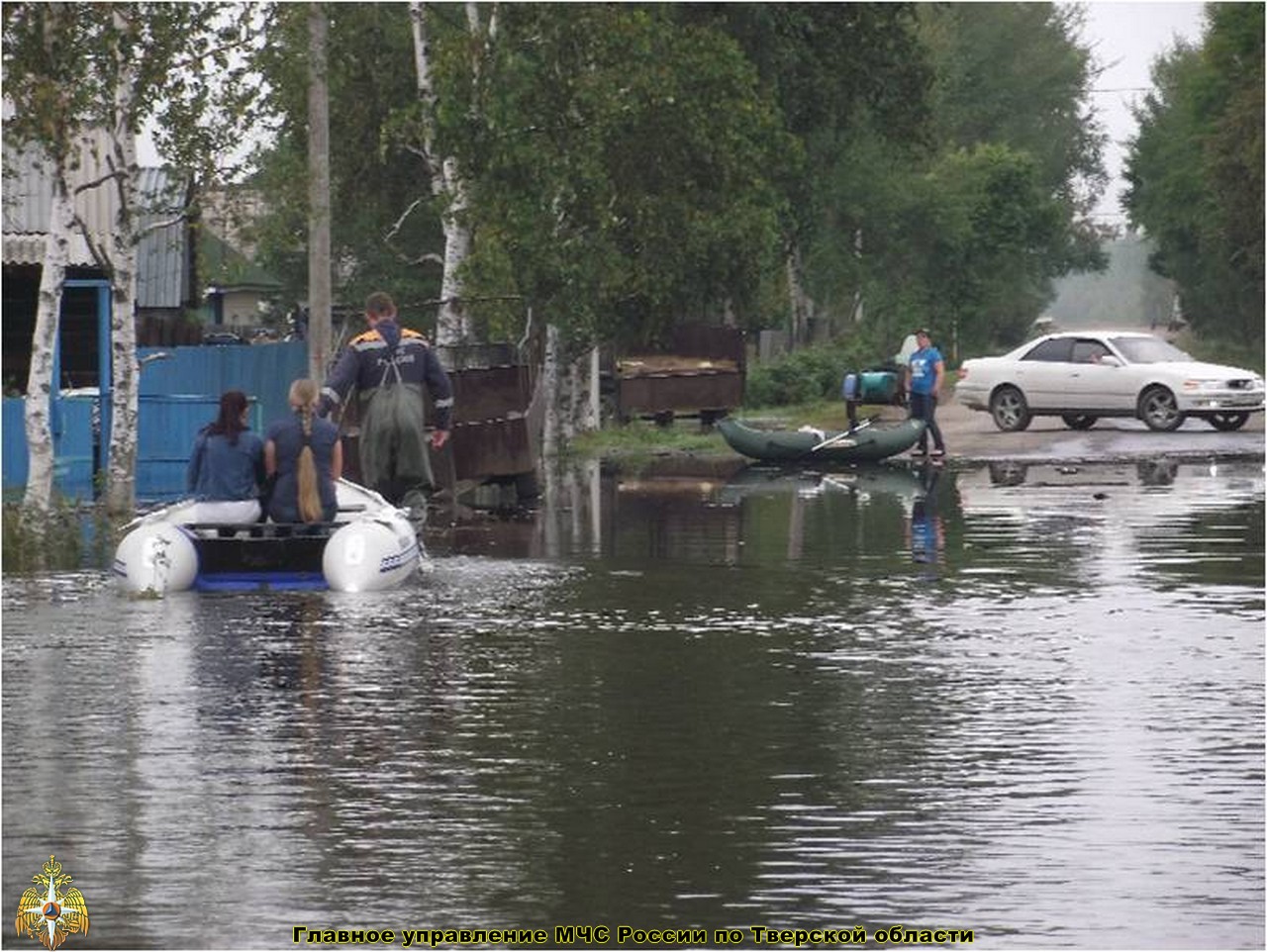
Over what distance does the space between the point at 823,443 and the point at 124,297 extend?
12.7 metres

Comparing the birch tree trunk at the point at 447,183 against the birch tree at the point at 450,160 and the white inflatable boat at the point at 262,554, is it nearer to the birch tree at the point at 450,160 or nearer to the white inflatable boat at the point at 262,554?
the birch tree at the point at 450,160

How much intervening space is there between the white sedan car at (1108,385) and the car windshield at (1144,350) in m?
0.02

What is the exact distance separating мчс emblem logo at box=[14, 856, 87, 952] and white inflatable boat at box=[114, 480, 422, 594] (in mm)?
10169

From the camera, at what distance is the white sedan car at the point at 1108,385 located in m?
44.9

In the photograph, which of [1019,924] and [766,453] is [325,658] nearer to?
[1019,924]

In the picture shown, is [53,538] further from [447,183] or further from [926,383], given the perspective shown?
[447,183]

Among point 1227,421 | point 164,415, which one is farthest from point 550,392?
point 164,415

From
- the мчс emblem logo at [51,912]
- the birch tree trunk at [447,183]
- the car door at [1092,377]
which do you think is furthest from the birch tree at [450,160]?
the мчс emblem logo at [51,912]

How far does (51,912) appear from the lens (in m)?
9.42

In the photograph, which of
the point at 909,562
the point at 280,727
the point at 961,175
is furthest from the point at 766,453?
the point at 961,175

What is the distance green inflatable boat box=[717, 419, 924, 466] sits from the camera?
126 ft

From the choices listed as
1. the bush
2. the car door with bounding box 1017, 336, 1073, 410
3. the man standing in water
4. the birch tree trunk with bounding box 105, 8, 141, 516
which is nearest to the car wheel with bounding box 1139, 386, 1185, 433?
the car door with bounding box 1017, 336, 1073, 410

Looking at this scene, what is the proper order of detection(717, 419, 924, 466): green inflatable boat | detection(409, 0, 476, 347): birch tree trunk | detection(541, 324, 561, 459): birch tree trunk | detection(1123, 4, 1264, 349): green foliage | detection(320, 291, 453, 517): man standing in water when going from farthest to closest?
detection(1123, 4, 1264, 349): green foliage < detection(541, 324, 561, 459): birch tree trunk < detection(409, 0, 476, 347): birch tree trunk < detection(717, 419, 924, 466): green inflatable boat < detection(320, 291, 453, 517): man standing in water

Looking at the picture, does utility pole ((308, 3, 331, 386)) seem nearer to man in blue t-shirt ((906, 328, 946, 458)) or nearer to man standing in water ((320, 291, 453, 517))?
man standing in water ((320, 291, 453, 517))
